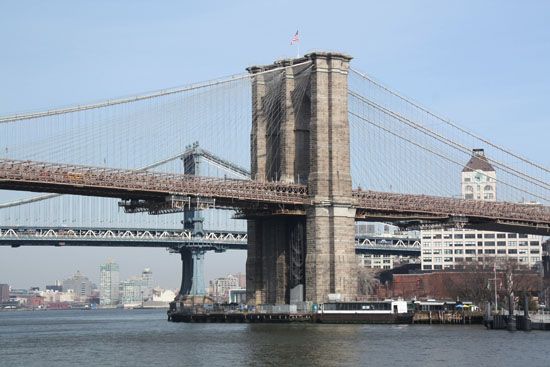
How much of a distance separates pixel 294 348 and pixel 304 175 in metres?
35.7

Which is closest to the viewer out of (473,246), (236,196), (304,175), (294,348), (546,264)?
(294,348)

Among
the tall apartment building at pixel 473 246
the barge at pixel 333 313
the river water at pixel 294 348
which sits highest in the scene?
the tall apartment building at pixel 473 246

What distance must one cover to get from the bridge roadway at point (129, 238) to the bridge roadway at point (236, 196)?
60629mm

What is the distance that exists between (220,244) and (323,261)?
75527mm

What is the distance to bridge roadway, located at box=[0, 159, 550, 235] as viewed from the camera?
278ft

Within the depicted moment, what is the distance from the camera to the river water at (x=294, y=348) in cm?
6016

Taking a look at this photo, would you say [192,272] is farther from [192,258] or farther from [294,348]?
[294,348]

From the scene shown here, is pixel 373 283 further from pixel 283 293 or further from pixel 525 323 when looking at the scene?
pixel 525 323

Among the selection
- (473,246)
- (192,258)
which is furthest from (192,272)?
(473,246)

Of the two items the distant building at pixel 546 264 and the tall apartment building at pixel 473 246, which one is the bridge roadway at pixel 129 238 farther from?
the distant building at pixel 546 264

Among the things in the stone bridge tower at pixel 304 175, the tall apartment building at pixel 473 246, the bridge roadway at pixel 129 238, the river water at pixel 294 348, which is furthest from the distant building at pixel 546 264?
the river water at pixel 294 348

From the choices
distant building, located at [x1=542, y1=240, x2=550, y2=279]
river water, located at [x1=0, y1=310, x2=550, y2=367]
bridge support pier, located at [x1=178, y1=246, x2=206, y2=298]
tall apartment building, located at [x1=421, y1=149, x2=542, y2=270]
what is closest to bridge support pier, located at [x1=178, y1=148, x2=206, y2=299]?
bridge support pier, located at [x1=178, y1=246, x2=206, y2=298]

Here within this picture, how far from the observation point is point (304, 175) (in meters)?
102

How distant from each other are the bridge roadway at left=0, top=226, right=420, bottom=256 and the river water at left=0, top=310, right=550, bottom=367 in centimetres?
7342
